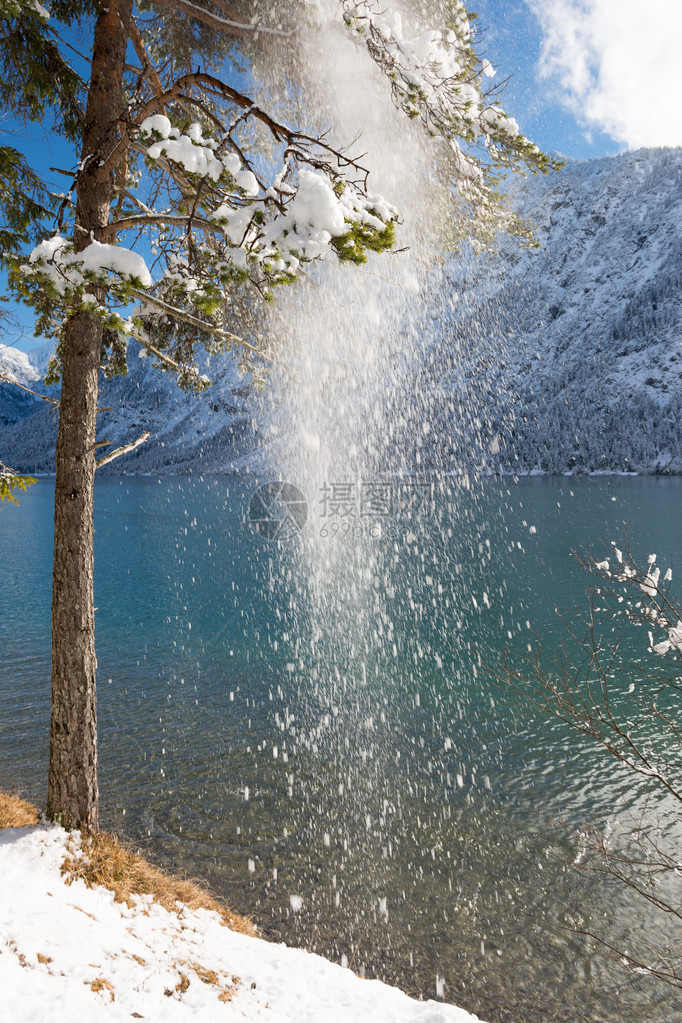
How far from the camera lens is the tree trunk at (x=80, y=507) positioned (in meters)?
5.34

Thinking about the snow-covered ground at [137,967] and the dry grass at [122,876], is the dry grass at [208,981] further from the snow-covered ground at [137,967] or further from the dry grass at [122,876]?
the dry grass at [122,876]

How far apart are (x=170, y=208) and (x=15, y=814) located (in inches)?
291

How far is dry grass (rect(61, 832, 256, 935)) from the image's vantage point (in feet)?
16.4

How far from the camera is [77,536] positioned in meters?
5.36

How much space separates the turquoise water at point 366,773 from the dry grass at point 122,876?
1.17 metres

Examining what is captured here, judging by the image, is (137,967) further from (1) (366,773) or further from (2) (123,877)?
(1) (366,773)

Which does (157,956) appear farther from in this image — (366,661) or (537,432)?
(537,432)

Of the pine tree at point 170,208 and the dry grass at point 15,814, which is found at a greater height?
the pine tree at point 170,208

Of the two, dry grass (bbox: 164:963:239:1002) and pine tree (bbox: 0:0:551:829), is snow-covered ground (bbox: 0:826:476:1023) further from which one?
pine tree (bbox: 0:0:551:829)

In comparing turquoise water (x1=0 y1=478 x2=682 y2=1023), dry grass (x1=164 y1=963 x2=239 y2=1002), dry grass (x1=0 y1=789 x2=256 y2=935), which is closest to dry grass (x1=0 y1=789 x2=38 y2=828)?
dry grass (x1=0 y1=789 x2=256 y2=935)

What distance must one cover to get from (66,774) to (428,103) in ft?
23.7

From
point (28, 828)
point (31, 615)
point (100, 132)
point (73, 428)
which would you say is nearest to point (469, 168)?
point (100, 132)

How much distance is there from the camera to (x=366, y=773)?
10.2m

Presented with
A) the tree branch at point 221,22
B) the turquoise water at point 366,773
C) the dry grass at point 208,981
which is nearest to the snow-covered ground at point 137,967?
the dry grass at point 208,981
